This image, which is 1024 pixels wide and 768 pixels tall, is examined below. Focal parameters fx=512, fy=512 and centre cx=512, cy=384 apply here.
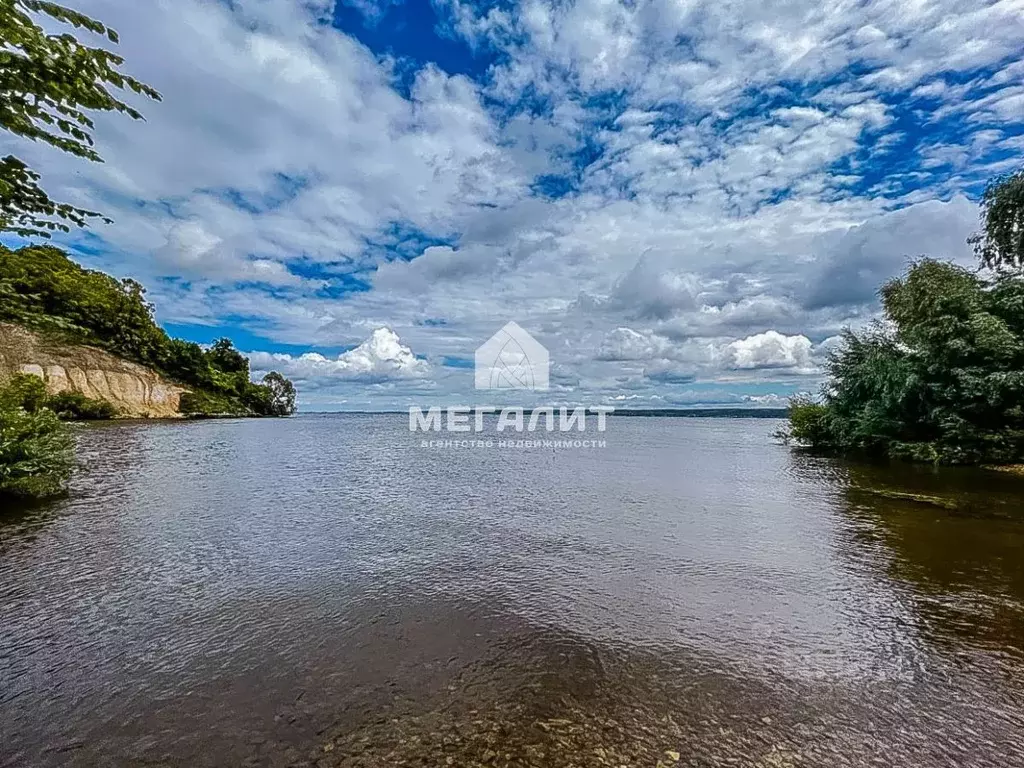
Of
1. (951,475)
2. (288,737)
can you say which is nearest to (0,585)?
(288,737)

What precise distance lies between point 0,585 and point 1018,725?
1094 centimetres

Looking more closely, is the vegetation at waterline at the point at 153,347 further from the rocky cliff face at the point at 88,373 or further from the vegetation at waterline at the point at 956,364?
the vegetation at waterline at the point at 956,364

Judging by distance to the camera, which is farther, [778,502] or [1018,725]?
[778,502]

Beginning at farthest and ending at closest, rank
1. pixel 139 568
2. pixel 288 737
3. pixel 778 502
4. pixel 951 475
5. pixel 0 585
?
pixel 951 475, pixel 778 502, pixel 139 568, pixel 0 585, pixel 288 737

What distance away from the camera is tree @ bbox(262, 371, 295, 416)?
349ft

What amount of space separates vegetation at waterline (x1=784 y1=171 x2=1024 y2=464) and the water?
938cm

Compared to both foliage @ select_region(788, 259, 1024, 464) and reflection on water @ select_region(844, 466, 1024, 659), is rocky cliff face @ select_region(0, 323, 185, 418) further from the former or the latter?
foliage @ select_region(788, 259, 1024, 464)

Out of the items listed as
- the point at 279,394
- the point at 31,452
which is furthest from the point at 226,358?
the point at 31,452

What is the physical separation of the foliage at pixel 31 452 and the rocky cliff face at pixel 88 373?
4420 centimetres

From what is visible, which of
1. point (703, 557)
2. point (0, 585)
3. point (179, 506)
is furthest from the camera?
point (179, 506)

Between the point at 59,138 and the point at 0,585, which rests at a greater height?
the point at 59,138

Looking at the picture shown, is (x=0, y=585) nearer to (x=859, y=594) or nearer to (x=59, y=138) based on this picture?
(x=59, y=138)

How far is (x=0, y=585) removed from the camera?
6746 mm

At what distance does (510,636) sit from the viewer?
5.50m
